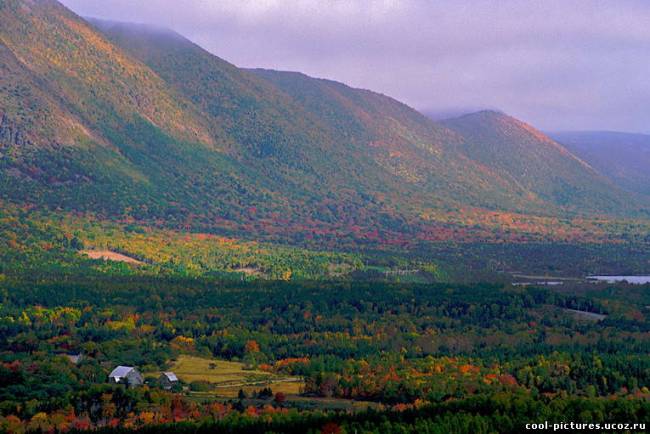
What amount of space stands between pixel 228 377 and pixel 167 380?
19.3 feet

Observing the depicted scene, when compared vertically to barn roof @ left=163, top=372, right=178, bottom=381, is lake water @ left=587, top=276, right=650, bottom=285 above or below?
above

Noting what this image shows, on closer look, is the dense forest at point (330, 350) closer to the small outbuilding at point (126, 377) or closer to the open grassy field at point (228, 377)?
the small outbuilding at point (126, 377)

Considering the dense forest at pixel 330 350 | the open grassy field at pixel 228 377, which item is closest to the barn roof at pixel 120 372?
the dense forest at pixel 330 350

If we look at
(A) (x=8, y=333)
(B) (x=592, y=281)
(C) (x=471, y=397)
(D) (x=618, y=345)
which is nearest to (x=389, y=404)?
(C) (x=471, y=397)

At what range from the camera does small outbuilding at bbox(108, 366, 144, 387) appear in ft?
309

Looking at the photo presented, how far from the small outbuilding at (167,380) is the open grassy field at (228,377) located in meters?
1.36

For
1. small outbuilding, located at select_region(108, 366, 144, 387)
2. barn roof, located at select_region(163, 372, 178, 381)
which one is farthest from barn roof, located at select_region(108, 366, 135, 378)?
barn roof, located at select_region(163, 372, 178, 381)

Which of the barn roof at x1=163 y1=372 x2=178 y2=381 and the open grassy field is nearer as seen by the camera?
the open grassy field

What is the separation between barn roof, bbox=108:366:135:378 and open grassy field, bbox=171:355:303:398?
14.3ft

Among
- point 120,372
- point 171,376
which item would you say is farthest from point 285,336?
point 120,372

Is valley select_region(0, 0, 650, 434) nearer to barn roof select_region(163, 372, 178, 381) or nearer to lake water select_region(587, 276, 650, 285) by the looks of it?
barn roof select_region(163, 372, 178, 381)

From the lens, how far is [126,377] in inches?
3730

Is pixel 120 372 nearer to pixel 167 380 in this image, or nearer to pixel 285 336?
pixel 167 380

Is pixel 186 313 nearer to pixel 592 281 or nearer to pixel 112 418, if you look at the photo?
pixel 112 418
